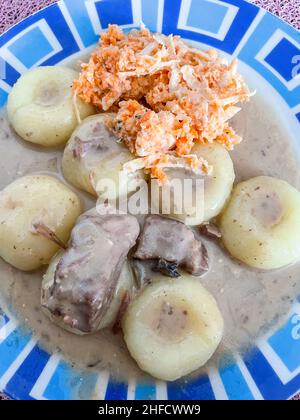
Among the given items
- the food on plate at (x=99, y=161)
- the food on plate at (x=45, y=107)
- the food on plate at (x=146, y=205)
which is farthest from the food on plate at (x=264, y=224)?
the food on plate at (x=45, y=107)

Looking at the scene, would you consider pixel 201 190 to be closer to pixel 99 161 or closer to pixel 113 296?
pixel 99 161

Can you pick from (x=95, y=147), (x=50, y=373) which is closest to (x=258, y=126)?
(x=95, y=147)

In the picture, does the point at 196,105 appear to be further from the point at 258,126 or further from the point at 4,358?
the point at 4,358

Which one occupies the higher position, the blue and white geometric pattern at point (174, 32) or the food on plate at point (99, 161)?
the blue and white geometric pattern at point (174, 32)

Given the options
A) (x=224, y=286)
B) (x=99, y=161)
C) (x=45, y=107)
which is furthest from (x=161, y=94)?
(x=224, y=286)

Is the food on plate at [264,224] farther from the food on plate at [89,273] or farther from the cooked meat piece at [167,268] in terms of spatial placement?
the food on plate at [89,273]

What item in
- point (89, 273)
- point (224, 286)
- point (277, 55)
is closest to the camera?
point (89, 273)
